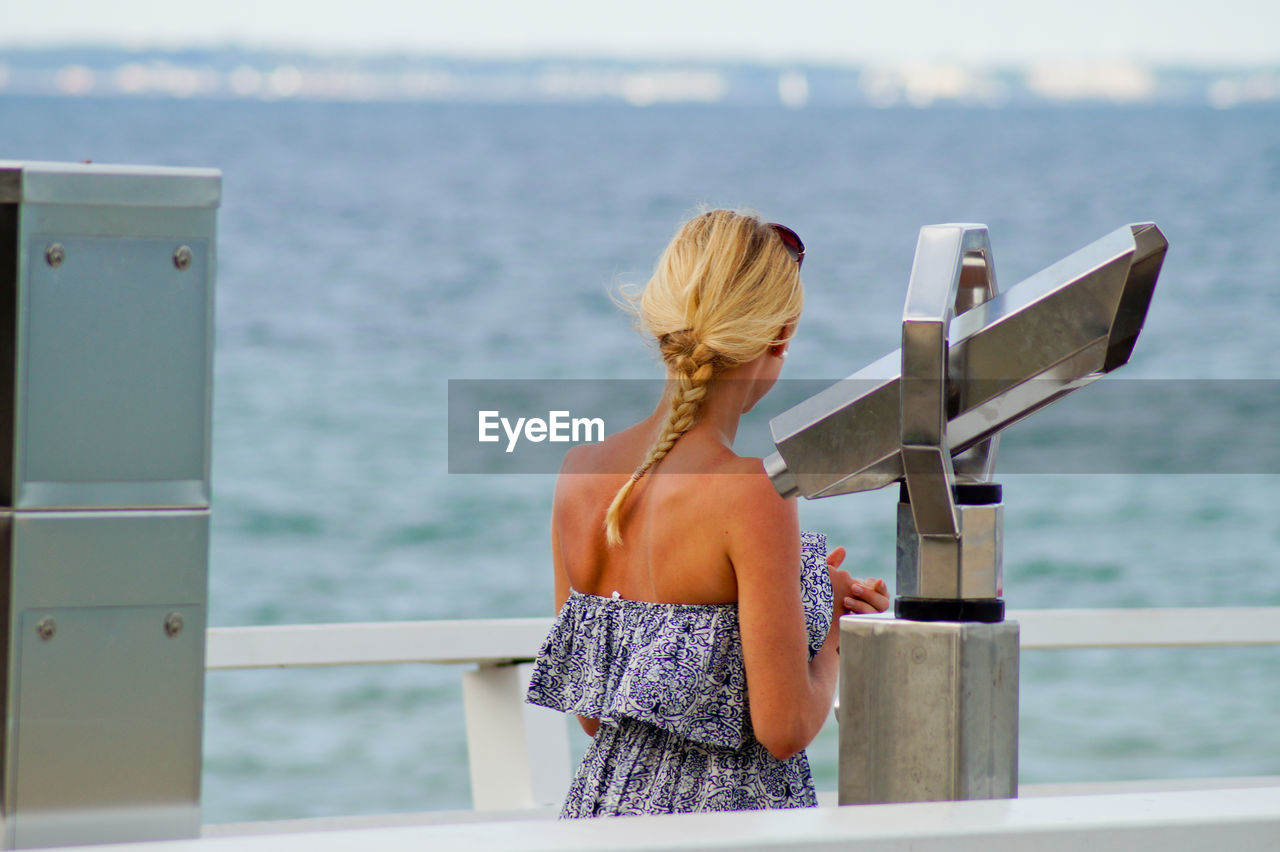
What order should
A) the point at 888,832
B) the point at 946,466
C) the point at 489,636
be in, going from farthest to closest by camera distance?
the point at 489,636 < the point at 946,466 < the point at 888,832

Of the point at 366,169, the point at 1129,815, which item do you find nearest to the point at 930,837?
the point at 1129,815

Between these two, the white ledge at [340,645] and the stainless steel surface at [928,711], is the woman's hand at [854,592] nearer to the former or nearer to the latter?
the stainless steel surface at [928,711]

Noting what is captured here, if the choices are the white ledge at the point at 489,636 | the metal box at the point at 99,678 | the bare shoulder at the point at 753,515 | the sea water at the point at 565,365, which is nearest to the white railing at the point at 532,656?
the white ledge at the point at 489,636

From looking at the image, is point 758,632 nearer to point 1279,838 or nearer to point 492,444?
point 492,444

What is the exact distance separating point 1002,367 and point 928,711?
0.23 m

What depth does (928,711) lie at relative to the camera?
3.18ft

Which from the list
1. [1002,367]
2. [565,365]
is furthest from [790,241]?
[565,365]

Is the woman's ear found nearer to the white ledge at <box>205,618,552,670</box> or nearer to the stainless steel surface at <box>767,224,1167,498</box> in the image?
the stainless steel surface at <box>767,224,1167,498</box>

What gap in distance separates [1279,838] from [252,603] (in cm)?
1097

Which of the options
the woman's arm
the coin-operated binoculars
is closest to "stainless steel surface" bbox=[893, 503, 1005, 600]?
the coin-operated binoculars

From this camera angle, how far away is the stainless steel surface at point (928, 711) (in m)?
0.96

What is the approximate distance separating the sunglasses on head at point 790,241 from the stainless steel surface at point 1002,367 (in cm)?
57

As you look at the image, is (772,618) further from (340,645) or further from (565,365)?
(565,365)

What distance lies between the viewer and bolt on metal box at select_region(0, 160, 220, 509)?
42.3 inches
